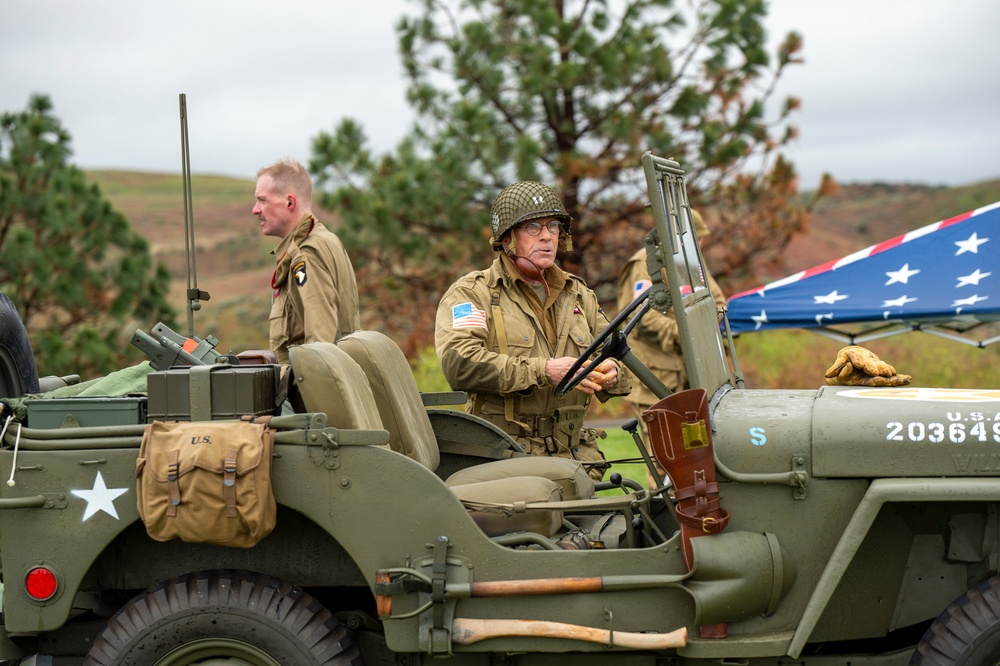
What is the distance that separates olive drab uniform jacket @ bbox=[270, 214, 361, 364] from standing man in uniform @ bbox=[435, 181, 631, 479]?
2.47 feet

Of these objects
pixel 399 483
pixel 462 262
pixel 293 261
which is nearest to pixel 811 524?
pixel 399 483

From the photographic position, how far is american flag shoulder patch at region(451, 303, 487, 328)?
16.4 ft

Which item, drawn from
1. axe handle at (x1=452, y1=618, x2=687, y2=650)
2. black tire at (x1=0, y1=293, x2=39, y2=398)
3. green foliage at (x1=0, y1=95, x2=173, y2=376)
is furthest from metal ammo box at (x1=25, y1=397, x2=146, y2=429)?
green foliage at (x1=0, y1=95, x2=173, y2=376)

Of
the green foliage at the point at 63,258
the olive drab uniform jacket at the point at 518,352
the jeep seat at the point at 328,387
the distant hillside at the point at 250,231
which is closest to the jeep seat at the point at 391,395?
the jeep seat at the point at 328,387

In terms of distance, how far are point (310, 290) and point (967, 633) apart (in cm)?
326

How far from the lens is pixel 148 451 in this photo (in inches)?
146

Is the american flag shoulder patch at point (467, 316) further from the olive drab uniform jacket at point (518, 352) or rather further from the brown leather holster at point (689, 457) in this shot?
the brown leather holster at point (689, 457)

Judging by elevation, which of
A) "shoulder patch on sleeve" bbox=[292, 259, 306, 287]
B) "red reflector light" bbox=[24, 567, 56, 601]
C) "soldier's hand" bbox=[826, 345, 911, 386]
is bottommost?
"red reflector light" bbox=[24, 567, 56, 601]

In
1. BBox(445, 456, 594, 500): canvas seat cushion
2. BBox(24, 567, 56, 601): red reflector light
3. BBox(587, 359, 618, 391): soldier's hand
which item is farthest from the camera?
BBox(587, 359, 618, 391): soldier's hand

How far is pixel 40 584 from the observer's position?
379 cm

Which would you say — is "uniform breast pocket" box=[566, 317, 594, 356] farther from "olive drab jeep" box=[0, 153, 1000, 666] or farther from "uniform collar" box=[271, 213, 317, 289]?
"uniform collar" box=[271, 213, 317, 289]

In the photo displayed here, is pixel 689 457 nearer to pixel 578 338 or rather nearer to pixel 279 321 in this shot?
pixel 578 338

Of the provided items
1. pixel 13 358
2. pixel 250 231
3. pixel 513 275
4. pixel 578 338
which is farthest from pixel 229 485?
pixel 250 231

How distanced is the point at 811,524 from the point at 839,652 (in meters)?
0.57
